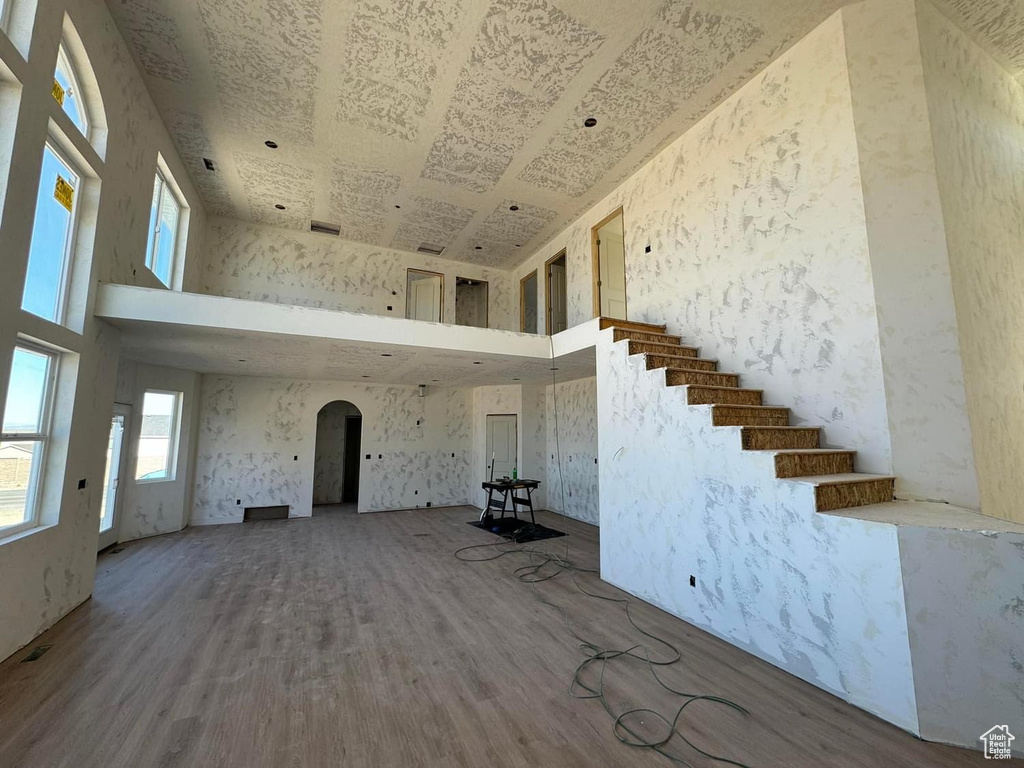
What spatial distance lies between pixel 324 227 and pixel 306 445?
12.8 ft

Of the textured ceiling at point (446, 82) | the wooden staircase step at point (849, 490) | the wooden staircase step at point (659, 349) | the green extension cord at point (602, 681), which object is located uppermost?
the textured ceiling at point (446, 82)

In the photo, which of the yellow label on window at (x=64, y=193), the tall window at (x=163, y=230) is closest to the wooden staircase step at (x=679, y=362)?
the yellow label on window at (x=64, y=193)

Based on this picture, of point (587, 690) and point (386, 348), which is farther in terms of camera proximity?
point (386, 348)

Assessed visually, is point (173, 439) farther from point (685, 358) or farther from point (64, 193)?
point (685, 358)

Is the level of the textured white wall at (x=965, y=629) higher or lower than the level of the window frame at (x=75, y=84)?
lower

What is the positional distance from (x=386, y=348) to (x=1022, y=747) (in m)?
5.34

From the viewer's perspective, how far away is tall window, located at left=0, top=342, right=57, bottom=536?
2.78 metres

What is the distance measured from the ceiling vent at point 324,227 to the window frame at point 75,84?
3.64 meters

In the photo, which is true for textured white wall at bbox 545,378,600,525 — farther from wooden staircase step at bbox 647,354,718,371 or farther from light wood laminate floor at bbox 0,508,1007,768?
light wood laminate floor at bbox 0,508,1007,768

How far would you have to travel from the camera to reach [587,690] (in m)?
2.43

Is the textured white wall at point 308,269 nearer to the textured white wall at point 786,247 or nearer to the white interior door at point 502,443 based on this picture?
the white interior door at point 502,443

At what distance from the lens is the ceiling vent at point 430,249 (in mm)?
7934

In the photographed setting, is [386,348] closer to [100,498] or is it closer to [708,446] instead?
[100,498]

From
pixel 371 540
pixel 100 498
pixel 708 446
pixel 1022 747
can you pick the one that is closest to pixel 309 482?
pixel 371 540
